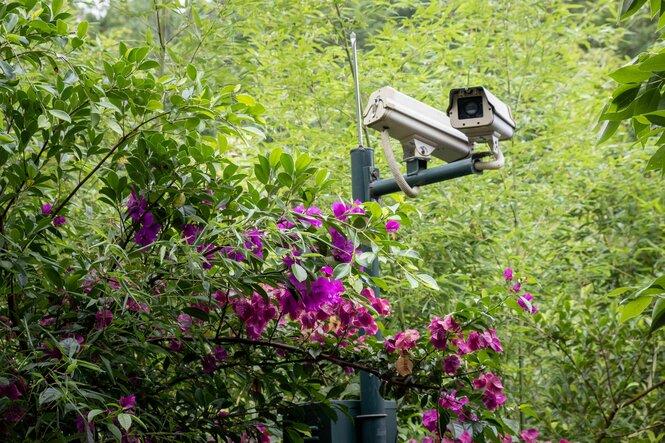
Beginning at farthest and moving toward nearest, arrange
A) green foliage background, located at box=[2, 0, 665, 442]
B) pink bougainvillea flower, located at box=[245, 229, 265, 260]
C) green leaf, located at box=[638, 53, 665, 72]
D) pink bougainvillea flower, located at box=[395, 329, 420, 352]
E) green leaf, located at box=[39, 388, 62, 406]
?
green foliage background, located at box=[2, 0, 665, 442] < pink bougainvillea flower, located at box=[395, 329, 420, 352] < pink bougainvillea flower, located at box=[245, 229, 265, 260] < green leaf, located at box=[39, 388, 62, 406] < green leaf, located at box=[638, 53, 665, 72]

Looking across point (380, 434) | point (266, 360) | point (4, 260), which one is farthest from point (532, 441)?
point (4, 260)

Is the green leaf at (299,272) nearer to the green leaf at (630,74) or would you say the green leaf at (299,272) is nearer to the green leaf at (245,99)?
the green leaf at (245,99)

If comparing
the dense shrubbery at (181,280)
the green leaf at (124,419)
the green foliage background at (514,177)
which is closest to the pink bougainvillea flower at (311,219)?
the dense shrubbery at (181,280)

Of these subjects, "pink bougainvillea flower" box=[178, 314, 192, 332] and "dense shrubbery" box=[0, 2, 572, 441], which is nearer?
"dense shrubbery" box=[0, 2, 572, 441]

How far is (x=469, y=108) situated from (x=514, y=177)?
1.95m

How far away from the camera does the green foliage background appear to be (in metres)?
3.73

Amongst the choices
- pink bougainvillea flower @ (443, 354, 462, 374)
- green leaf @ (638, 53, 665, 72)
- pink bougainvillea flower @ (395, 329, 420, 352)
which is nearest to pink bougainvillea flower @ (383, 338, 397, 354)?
pink bougainvillea flower @ (395, 329, 420, 352)

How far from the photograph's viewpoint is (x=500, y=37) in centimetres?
431

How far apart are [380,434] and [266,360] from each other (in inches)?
15.3

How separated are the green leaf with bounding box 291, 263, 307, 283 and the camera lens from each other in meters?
0.77

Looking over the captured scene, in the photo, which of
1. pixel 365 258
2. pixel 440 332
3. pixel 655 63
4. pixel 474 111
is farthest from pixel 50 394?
pixel 474 111

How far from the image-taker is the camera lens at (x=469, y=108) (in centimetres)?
241

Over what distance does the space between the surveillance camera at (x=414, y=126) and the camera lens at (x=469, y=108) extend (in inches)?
4.4

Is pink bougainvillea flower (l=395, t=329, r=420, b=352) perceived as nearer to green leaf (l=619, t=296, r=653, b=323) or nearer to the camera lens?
the camera lens
